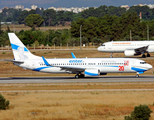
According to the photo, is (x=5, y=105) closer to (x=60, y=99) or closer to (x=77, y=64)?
(x=60, y=99)

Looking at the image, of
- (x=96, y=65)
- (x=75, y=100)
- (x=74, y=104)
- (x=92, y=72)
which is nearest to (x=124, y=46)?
(x=96, y=65)

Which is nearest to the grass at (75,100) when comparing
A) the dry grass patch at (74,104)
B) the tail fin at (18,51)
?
the dry grass patch at (74,104)

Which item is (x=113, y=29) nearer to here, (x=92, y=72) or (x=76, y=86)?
(x=92, y=72)

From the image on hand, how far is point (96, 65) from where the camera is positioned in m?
44.9

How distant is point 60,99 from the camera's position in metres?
28.6

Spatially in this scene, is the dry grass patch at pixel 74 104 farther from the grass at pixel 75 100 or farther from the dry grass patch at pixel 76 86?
the dry grass patch at pixel 76 86

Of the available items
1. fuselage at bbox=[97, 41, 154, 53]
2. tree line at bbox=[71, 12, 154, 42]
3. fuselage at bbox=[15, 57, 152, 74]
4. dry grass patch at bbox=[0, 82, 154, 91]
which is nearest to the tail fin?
fuselage at bbox=[15, 57, 152, 74]

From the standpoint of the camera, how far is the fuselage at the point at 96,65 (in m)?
44.6

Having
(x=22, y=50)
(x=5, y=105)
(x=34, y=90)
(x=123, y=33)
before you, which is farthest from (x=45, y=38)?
(x=5, y=105)

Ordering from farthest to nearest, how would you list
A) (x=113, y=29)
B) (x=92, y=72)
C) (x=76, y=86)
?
(x=113, y=29) < (x=92, y=72) < (x=76, y=86)

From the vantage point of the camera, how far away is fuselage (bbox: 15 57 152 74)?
1756 inches

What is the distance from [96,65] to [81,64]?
240cm

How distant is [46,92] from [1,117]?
37.2 ft

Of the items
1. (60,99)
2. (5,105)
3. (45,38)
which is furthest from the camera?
(45,38)
